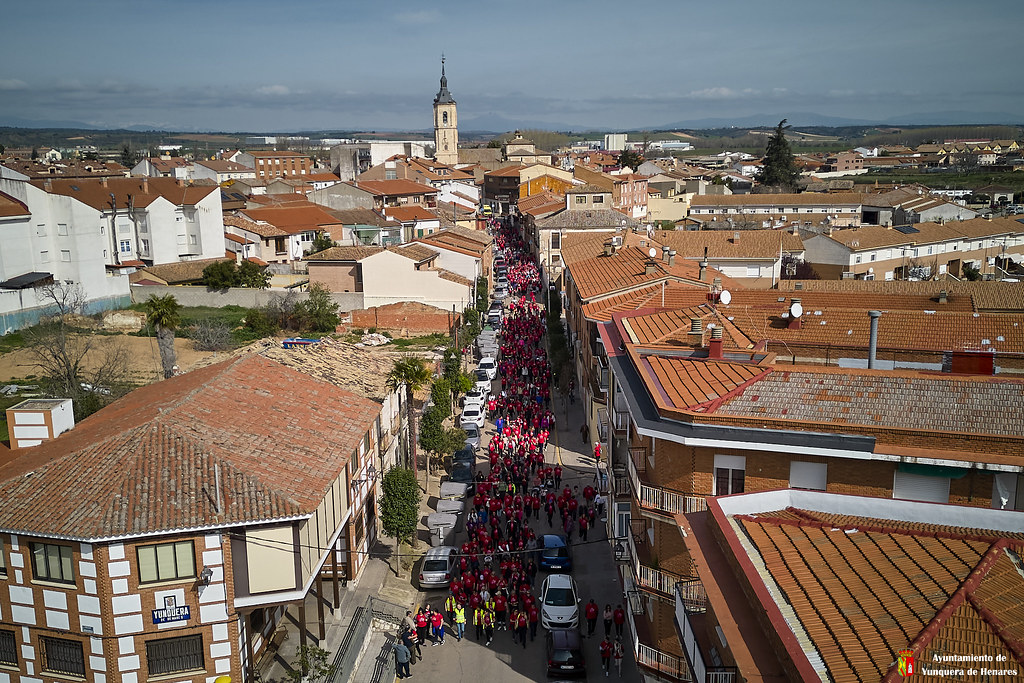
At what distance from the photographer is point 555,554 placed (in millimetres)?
21406

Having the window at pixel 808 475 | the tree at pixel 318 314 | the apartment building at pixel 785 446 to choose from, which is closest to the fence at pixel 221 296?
the tree at pixel 318 314

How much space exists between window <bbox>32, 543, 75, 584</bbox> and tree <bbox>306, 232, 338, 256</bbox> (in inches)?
1814

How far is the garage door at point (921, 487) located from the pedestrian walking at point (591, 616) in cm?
729

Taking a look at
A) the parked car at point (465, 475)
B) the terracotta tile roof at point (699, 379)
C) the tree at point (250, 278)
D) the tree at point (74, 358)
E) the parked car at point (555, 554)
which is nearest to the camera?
the terracotta tile roof at point (699, 379)

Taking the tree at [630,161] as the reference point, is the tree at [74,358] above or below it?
below

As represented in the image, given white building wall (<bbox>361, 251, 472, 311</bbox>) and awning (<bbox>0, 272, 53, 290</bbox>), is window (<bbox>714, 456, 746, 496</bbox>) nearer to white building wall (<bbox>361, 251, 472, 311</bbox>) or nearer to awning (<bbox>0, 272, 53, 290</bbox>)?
white building wall (<bbox>361, 251, 472, 311</bbox>)

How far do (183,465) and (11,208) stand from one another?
42.1 meters

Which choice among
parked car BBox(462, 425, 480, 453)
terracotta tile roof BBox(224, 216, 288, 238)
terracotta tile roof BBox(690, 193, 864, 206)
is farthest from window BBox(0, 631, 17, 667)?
terracotta tile roof BBox(690, 193, 864, 206)

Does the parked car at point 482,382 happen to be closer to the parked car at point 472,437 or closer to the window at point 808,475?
the parked car at point 472,437

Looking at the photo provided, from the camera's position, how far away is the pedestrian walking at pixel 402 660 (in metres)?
17.0

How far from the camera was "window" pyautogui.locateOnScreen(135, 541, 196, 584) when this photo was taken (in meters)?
14.1

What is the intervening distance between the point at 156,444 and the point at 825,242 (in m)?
44.6

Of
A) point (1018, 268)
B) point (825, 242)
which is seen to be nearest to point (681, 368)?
point (825, 242)

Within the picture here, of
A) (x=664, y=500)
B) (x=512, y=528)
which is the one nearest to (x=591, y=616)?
(x=512, y=528)
